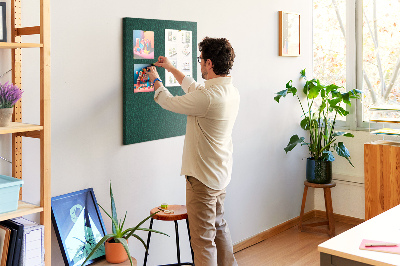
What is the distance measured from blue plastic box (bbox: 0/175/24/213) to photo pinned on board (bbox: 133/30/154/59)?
53.0 inches

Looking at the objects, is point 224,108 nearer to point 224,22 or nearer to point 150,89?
point 150,89

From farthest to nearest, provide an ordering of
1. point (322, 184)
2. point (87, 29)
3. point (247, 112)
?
point (322, 184)
point (247, 112)
point (87, 29)

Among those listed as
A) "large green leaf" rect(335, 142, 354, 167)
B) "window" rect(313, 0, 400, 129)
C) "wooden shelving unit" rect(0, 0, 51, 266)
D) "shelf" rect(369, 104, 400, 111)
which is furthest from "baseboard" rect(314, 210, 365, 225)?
"wooden shelving unit" rect(0, 0, 51, 266)

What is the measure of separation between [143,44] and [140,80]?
9.9 inches

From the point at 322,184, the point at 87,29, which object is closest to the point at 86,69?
the point at 87,29

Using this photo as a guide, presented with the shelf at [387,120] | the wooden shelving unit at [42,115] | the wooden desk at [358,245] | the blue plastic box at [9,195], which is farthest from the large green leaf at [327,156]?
the blue plastic box at [9,195]

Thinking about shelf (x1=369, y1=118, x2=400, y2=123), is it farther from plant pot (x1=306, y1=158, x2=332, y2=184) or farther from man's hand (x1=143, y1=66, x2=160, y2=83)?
man's hand (x1=143, y1=66, x2=160, y2=83)

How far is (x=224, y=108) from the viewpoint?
332 cm

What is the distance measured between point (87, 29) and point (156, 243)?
163cm

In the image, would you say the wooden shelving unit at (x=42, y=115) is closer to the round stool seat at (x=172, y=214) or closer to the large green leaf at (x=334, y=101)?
the round stool seat at (x=172, y=214)

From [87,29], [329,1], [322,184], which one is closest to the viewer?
[87,29]

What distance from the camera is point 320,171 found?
5.00 metres

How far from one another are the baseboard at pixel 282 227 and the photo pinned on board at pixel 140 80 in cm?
176

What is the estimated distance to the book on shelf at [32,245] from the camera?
253 cm
